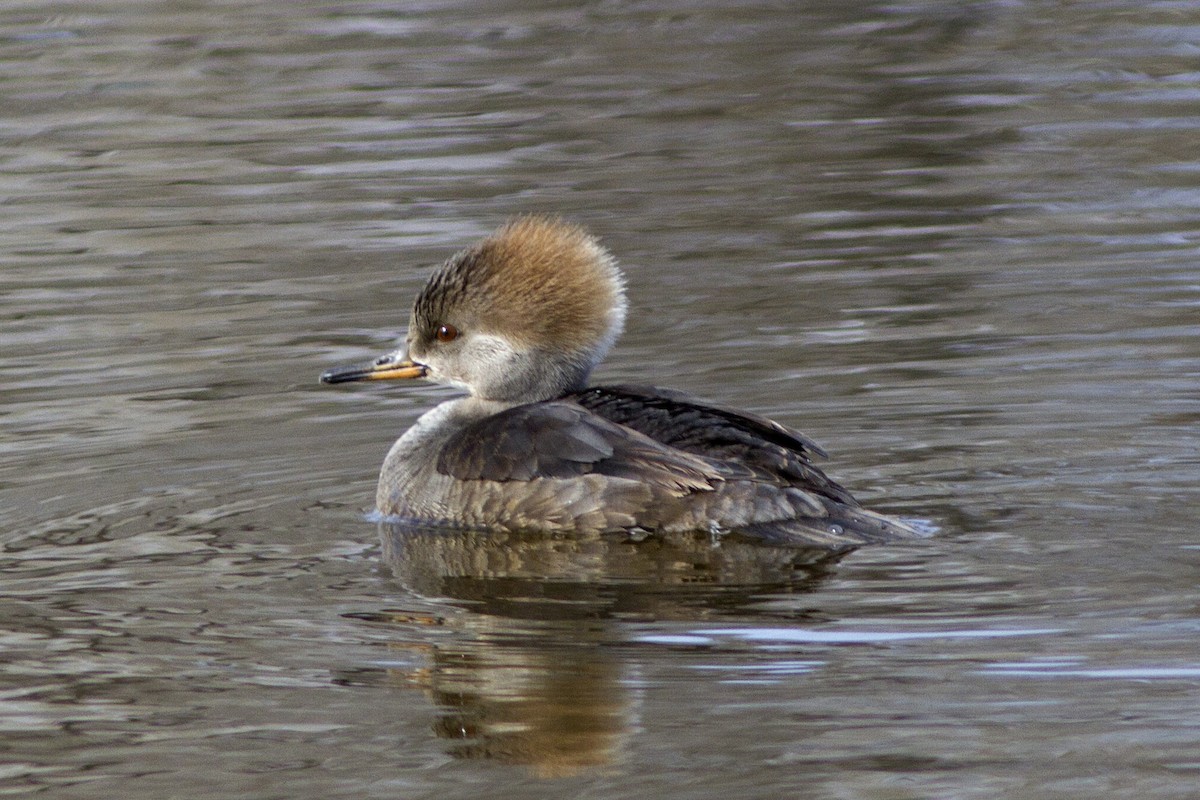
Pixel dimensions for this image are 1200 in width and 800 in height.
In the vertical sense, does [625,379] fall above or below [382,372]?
below

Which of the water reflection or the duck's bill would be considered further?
the duck's bill

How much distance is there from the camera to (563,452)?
21.5 feet

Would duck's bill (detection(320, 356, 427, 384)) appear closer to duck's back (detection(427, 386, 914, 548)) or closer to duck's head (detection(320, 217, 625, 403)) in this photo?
duck's head (detection(320, 217, 625, 403))

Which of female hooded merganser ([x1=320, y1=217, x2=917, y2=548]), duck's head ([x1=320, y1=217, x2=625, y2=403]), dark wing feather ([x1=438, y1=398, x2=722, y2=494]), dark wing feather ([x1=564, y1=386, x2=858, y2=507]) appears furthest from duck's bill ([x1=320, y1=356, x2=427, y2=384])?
dark wing feather ([x1=564, y1=386, x2=858, y2=507])

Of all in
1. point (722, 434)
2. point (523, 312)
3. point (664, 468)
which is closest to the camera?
point (664, 468)

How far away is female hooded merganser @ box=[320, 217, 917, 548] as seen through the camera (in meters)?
6.36

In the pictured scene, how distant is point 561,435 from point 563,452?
0.06m

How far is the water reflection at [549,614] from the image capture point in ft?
16.1

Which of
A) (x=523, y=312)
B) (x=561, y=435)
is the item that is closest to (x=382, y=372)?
(x=523, y=312)

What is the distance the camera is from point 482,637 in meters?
5.59

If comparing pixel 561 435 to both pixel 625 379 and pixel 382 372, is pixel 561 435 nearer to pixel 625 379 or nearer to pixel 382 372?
pixel 382 372

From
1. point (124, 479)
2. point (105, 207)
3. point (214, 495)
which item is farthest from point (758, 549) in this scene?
point (105, 207)

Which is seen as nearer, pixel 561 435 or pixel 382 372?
pixel 561 435

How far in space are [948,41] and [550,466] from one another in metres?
10.3
